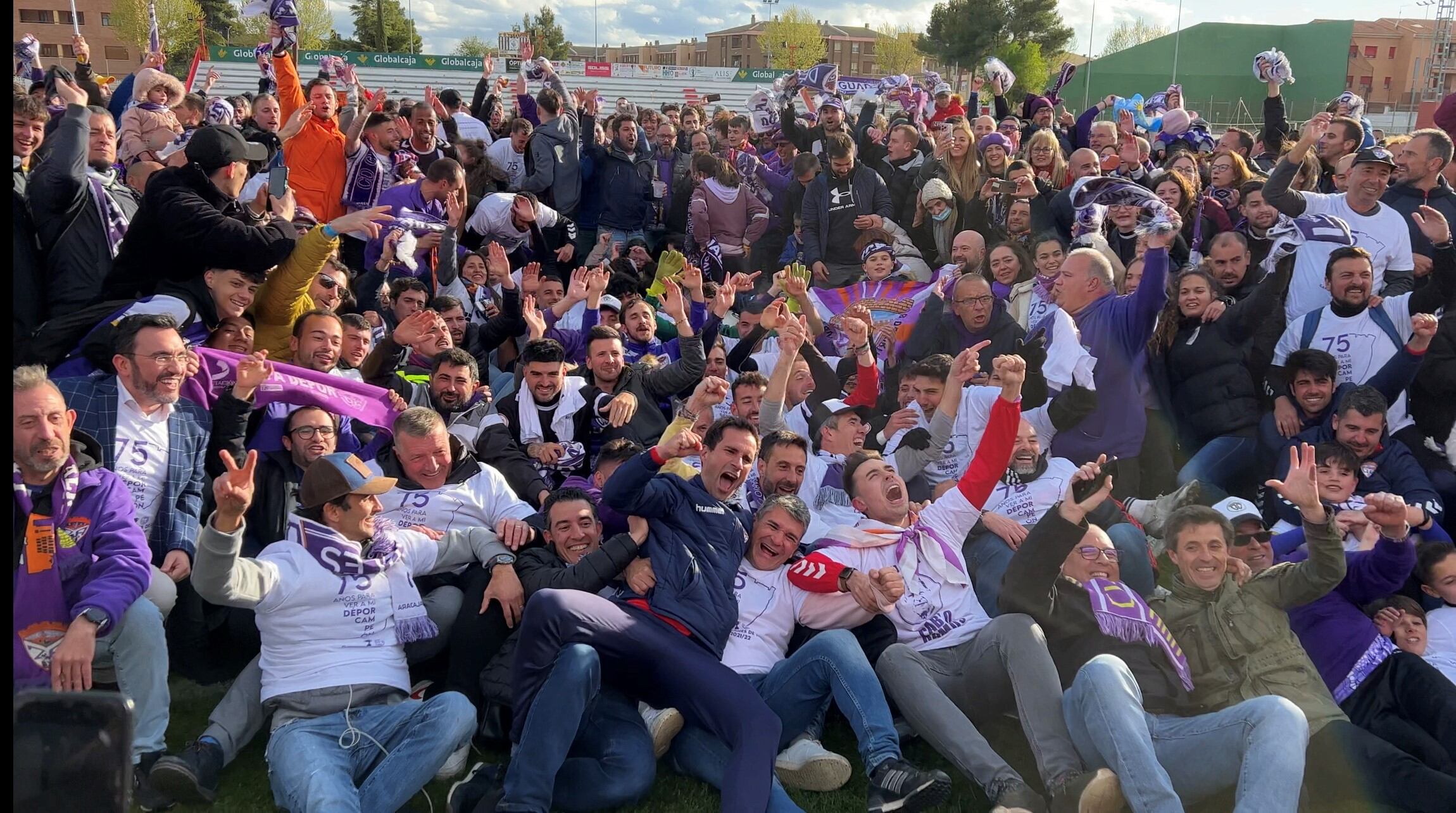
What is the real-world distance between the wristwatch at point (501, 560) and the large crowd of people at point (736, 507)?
0.05ft

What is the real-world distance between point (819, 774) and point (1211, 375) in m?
3.51

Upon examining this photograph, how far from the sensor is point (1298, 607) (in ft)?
14.2

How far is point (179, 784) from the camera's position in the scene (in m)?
3.62

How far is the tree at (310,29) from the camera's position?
5372 cm

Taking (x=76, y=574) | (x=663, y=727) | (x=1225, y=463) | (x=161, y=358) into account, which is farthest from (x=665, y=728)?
(x=1225, y=463)

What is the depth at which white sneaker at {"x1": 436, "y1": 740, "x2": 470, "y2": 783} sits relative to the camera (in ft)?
12.9

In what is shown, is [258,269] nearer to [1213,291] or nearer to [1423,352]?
[1213,291]

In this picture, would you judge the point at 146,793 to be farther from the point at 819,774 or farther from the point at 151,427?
the point at 819,774

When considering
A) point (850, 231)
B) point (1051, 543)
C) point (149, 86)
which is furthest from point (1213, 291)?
point (149, 86)

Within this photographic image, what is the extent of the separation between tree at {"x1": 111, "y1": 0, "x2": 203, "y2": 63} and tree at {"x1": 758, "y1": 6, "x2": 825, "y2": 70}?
35230 millimetres

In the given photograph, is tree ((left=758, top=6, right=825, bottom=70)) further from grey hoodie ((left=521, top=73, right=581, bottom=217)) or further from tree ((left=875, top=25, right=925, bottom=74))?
grey hoodie ((left=521, top=73, right=581, bottom=217))

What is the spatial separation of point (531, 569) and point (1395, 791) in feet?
10.6

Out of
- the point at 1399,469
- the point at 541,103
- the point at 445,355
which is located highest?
the point at 541,103

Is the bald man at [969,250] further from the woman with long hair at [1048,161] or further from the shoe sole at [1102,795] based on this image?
the shoe sole at [1102,795]
